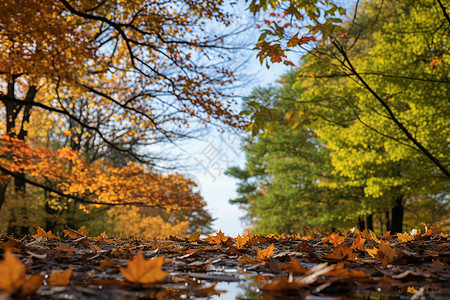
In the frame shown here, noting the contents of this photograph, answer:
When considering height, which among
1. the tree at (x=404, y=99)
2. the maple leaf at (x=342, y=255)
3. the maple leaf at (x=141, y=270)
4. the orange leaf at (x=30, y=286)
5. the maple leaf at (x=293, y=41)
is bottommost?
the orange leaf at (x=30, y=286)

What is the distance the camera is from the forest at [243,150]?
1.42 m

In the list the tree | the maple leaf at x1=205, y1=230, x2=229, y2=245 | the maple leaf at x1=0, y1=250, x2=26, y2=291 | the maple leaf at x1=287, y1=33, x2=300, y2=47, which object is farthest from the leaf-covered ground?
the tree

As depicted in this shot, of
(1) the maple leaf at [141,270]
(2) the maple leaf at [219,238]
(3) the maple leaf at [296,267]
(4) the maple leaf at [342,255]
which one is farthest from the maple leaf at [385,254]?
(2) the maple leaf at [219,238]

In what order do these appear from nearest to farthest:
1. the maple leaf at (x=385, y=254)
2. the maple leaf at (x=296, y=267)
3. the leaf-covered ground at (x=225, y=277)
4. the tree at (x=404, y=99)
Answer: the leaf-covered ground at (x=225, y=277)
the maple leaf at (x=296, y=267)
the maple leaf at (x=385, y=254)
the tree at (x=404, y=99)

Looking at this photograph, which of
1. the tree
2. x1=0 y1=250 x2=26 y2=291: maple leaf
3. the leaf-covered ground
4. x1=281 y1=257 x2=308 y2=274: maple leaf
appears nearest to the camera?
x1=0 y1=250 x2=26 y2=291: maple leaf

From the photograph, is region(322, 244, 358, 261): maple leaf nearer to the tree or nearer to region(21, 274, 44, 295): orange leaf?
region(21, 274, 44, 295): orange leaf

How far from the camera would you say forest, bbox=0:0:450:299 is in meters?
1.42

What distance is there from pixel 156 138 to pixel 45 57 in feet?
19.1

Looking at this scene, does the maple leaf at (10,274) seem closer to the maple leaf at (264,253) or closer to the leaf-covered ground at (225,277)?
the leaf-covered ground at (225,277)

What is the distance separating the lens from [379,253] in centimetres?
180

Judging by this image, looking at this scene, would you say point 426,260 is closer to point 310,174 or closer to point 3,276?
point 3,276

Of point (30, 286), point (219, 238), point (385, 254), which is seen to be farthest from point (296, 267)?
point (219, 238)

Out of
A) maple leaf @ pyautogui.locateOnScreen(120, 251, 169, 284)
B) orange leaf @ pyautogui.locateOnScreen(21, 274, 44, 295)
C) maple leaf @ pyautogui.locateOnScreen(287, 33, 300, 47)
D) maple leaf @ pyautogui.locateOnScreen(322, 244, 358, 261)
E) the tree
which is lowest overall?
orange leaf @ pyautogui.locateOnScreen(21, 274, 44, 295)

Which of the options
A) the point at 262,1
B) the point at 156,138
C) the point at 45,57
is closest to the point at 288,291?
the point at 262,1
